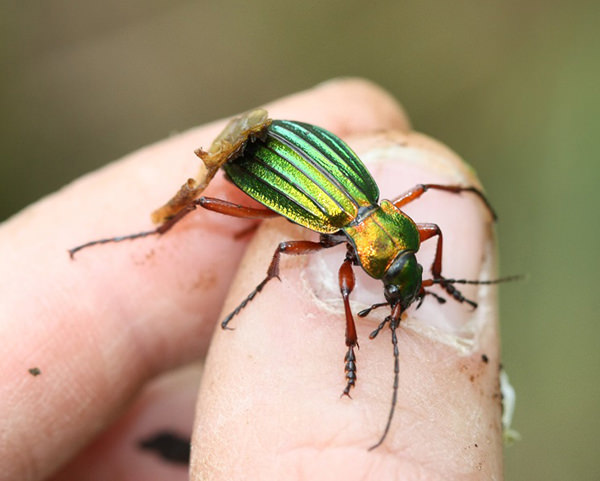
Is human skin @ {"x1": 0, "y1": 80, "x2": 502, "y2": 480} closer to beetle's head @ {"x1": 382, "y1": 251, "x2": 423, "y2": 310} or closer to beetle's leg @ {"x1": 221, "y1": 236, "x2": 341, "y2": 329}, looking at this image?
beetle's leg @ {"x1": 221, "y1": 236, "x2": 341, "y2": 329}

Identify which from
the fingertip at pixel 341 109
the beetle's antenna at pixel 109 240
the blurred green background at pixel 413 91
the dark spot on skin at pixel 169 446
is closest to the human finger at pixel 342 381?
the beetle's antenna at pixel 109 240

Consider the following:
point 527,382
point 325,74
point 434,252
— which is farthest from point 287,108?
point 325,74

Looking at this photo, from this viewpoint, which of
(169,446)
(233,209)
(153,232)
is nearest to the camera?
(233,209)

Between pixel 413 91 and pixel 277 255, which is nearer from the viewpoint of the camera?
pixel 277 255

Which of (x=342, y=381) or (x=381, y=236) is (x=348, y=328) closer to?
(x=342, y=381)

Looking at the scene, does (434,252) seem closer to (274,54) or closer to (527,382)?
(527,382)

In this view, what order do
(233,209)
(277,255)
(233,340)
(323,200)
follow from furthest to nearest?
(233,209), (323,200), (277,255), (233,340)

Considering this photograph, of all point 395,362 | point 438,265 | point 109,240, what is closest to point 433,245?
point 438,265

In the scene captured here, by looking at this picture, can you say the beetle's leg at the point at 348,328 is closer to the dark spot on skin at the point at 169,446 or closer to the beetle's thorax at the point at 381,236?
the beetle's thorax at the point at 381,236
